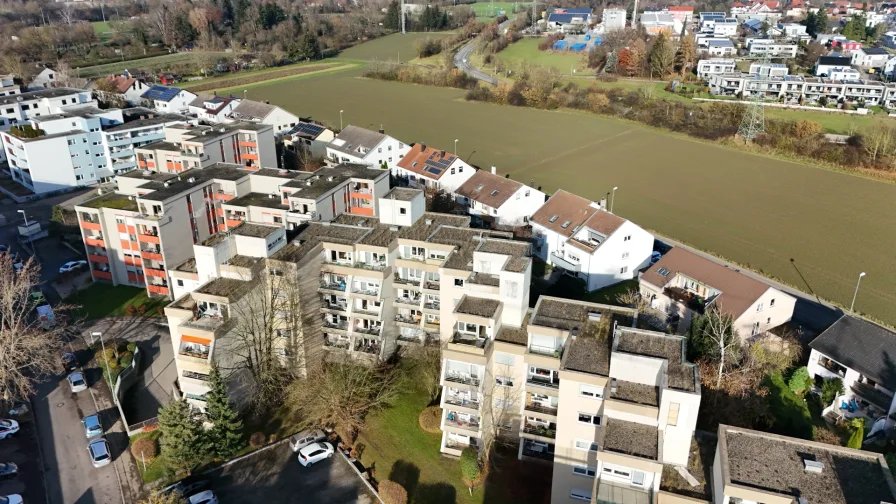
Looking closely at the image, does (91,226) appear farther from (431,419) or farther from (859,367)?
(859,367)

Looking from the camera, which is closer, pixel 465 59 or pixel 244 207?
pixel 244 207

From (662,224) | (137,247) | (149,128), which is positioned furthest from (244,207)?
(662,224)

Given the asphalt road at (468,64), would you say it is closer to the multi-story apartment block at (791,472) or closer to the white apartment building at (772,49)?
the white apartment building at (772,49)

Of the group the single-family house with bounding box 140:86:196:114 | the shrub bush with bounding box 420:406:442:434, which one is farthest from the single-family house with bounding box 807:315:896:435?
the single-family house with bounding box 140:86:196:114

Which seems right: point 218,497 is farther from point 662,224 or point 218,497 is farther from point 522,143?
point 522,143

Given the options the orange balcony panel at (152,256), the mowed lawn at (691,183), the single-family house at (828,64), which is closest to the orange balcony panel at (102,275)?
the orange balcony panel at (152,256)
